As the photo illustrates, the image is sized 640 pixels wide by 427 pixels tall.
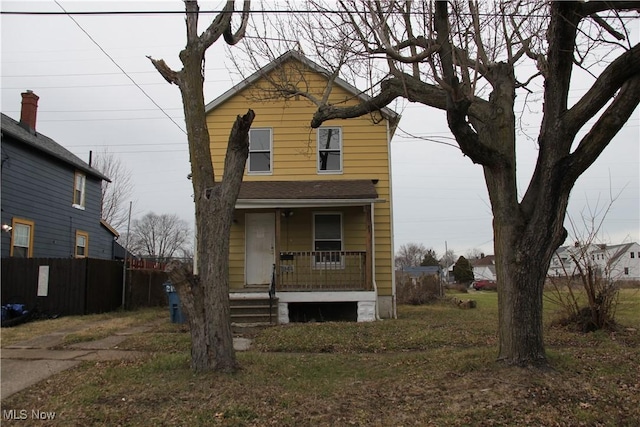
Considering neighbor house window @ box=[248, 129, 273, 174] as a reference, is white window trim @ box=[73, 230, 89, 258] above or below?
below

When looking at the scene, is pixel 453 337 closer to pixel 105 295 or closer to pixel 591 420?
pixel 591 420

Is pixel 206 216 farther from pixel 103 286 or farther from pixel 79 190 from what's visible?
pixel 79 190

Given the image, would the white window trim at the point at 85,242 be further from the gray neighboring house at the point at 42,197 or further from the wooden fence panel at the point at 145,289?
the wooden fence panel at the point at 145,289

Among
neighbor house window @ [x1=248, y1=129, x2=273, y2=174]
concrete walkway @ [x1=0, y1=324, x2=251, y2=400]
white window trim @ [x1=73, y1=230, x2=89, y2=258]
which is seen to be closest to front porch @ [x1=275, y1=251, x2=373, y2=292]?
neighbor house window @ [x1=248, y1=129, x2=273, y2=174]

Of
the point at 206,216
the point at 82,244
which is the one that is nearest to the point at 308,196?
the point at 206,216

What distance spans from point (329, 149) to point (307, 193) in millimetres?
2096

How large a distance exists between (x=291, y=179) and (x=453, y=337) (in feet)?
22.9

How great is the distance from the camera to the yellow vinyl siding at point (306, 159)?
541 inches

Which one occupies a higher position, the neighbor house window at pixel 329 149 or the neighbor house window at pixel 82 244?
the neighbor house window at pixel 329 149

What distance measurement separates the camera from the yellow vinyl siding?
45.1ft

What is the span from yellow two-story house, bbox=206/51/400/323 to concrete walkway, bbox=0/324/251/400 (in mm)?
4145

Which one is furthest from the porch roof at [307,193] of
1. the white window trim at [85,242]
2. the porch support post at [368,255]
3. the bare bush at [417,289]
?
the white window trim at [85,242]

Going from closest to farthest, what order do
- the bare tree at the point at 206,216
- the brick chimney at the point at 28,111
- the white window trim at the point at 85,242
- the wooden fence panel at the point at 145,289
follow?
1. the bare tree at the point at 206,216
2. the wooden fence panel at the point at 145,289
3. the brick chimney at the point at 28,111
4. the white window trim at the point at 85,242

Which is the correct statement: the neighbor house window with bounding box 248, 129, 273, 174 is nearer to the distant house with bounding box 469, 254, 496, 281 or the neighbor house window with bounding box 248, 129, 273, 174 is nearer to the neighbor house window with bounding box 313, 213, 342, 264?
the neighbor house window with bounding box 313, 213, 342, 264
